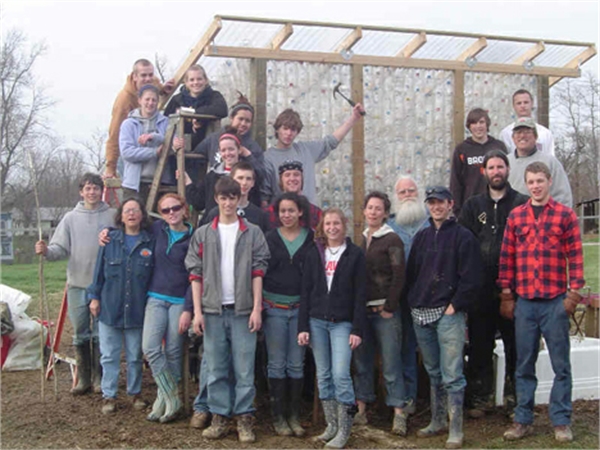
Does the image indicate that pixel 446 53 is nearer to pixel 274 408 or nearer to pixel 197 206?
pixel 197 206

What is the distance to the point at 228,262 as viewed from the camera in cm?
536

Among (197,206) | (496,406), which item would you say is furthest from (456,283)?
(197,206)

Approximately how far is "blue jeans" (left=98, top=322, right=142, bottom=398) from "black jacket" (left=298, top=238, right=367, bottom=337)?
5.03 ft

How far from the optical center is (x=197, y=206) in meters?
6.51

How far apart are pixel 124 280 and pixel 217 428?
1.39 m

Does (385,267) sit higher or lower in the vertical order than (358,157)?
lower

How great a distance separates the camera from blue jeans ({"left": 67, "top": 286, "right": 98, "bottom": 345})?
258 inches

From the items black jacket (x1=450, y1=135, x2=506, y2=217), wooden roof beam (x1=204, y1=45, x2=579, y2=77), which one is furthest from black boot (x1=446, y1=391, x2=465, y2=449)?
wooden roof beam (x1=204, y1=45, x2=579, y2=77)

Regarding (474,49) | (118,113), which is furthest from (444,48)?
(118,113)

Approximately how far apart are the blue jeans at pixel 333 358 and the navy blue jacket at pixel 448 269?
592mm

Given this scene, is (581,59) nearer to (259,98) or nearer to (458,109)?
(458,109)

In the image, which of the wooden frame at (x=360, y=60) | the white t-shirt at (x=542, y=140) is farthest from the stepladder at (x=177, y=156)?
the white t-shirt at (x=542, y=140)

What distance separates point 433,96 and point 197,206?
318 centimetres

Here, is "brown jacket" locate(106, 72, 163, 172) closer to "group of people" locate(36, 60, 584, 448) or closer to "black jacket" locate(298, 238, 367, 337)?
"group of people" locate(36, 60, 584, 448)
